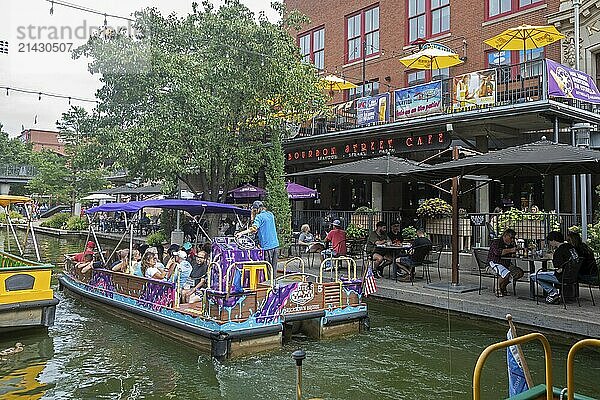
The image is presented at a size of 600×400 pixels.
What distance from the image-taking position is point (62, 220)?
38031 millimetres

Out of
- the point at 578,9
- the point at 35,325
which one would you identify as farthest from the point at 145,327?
the point at 578,9

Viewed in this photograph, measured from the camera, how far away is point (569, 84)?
14812 millimetres

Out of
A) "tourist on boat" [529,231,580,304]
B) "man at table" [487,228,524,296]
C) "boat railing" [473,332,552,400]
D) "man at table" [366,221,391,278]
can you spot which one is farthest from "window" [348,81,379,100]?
"boat railing" [473,332,552,400]

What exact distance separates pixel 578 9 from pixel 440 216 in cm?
780

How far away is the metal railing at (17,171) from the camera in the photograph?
61078 millimetres

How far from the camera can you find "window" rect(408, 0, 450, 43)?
21.9 metres

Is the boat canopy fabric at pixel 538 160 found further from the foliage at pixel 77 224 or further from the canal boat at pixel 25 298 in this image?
the foliage at pixel 77 224

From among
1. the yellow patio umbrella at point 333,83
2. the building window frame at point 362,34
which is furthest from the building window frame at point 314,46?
the yellow patio umbrella at point 333,83

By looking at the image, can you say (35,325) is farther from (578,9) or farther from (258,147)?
(578,9)

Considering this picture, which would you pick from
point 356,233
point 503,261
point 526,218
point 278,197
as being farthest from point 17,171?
point 503,261

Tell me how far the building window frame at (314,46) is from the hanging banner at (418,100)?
33.4ft

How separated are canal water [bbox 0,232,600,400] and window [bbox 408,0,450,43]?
48.5 feet

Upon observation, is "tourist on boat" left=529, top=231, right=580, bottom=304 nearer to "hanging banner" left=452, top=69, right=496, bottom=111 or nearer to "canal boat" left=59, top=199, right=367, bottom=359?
"canal boat" left=59, top=199, right=367, bottom=359

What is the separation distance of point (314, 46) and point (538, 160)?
65.6 ft
